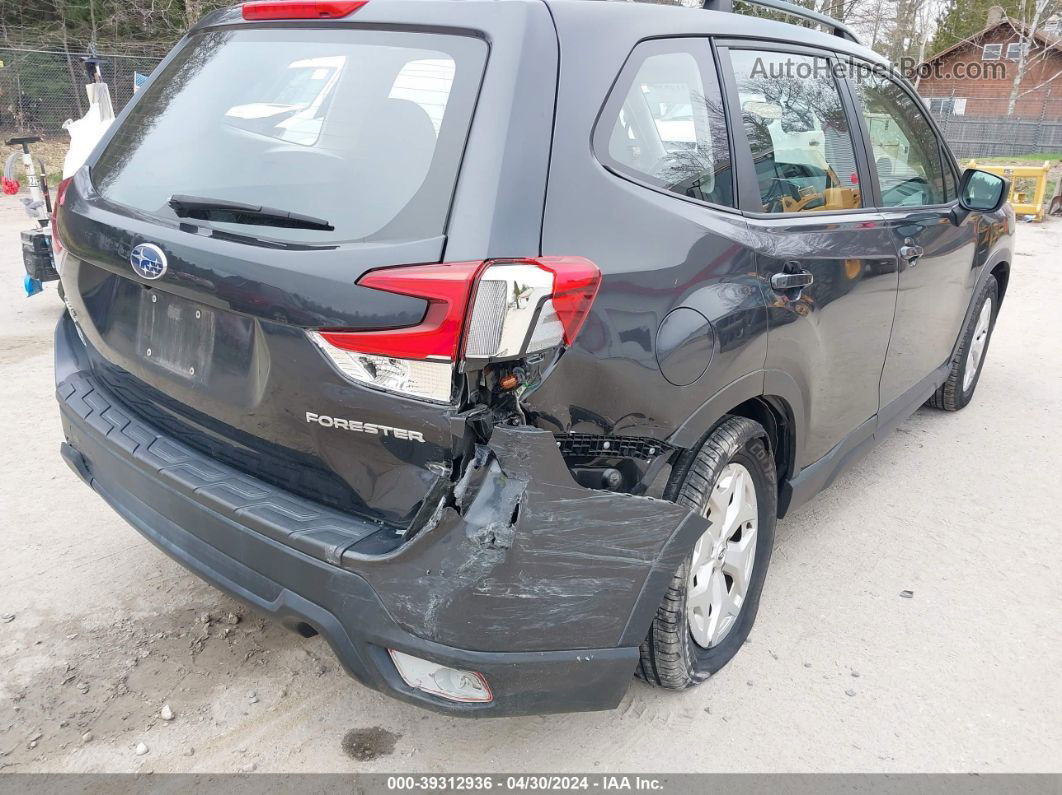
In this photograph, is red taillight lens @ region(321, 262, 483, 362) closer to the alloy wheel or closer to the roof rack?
the alloy wheel

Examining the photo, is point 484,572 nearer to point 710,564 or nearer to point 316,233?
point 316,233

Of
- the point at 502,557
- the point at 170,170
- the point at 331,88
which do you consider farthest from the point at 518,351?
the point at 170,170

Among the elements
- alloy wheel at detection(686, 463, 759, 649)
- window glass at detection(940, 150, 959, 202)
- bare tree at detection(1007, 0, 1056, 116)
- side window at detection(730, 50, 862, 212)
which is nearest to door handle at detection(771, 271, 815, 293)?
side window at detection(730, 50, 862, 212)

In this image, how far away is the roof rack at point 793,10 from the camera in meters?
2.76

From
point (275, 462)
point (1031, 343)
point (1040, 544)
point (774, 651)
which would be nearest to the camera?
point (275, 462)

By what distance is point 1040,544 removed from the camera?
Result: 11.7ft

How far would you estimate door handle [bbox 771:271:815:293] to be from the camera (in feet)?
8.09

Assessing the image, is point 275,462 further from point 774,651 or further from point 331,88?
point 774,651

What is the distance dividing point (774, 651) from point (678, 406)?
116 centimetres

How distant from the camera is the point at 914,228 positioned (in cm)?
338

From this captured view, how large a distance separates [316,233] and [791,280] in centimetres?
139

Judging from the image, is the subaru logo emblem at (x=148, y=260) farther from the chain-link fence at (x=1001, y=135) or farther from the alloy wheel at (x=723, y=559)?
the chain-link fence at (x=1001, y=135)

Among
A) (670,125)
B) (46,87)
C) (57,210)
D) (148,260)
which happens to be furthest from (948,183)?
(46,87)

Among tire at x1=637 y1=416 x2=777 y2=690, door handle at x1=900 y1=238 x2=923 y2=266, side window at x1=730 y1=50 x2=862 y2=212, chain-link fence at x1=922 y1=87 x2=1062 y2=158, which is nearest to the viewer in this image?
tire at x1=637 y1=416 x2=777 y2=690
